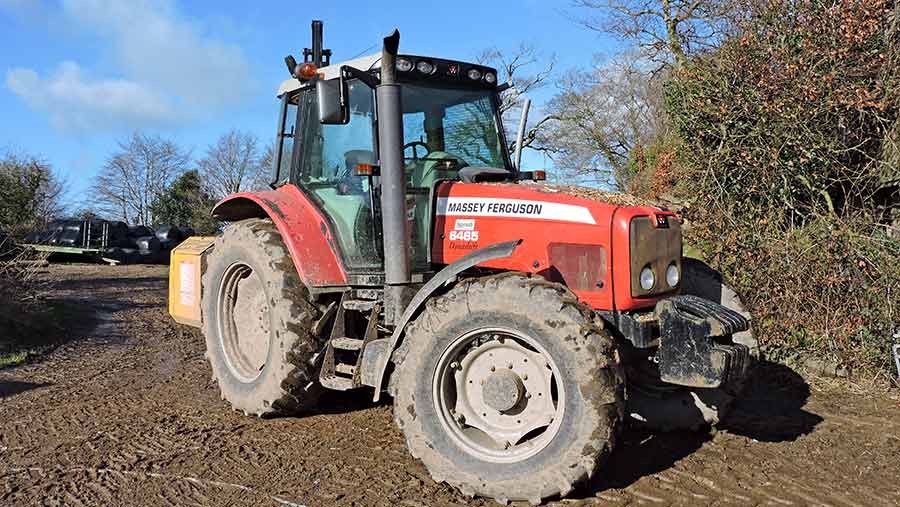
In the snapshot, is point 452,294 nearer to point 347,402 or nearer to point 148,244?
point 347,402

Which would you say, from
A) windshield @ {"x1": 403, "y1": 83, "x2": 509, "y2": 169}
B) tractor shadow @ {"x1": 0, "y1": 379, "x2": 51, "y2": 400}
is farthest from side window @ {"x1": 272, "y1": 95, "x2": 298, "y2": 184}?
tractor shadow @ {"x1": 0, "y1": 379, "x2": 51, "y2": 400}

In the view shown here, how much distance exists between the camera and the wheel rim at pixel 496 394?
376 cm

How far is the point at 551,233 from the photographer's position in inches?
162

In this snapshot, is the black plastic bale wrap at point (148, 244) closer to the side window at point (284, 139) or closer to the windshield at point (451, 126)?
the side window at point (284, 139)

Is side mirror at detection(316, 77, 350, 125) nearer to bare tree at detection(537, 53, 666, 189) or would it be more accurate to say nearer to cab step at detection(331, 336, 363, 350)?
cab step at detection(331, 336, 363, 350)

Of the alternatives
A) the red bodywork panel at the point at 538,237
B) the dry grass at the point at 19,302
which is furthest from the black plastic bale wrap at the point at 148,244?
the red bodywork panel at the point at 538,237

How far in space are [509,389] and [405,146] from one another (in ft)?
6.20

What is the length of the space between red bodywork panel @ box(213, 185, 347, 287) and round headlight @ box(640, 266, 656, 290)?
6.61 ft

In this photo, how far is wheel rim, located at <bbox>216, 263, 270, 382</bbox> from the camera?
18.2ft

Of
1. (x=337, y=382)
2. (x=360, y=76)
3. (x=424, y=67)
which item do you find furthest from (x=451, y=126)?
(x=337, y=382)

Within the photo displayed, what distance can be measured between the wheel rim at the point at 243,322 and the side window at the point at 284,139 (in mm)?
787

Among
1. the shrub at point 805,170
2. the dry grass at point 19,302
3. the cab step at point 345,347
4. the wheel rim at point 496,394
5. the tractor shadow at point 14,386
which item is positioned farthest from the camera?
the dry grass at point 19,302

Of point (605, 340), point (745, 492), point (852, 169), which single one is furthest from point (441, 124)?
point (852, 169)

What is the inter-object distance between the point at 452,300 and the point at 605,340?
827mm
